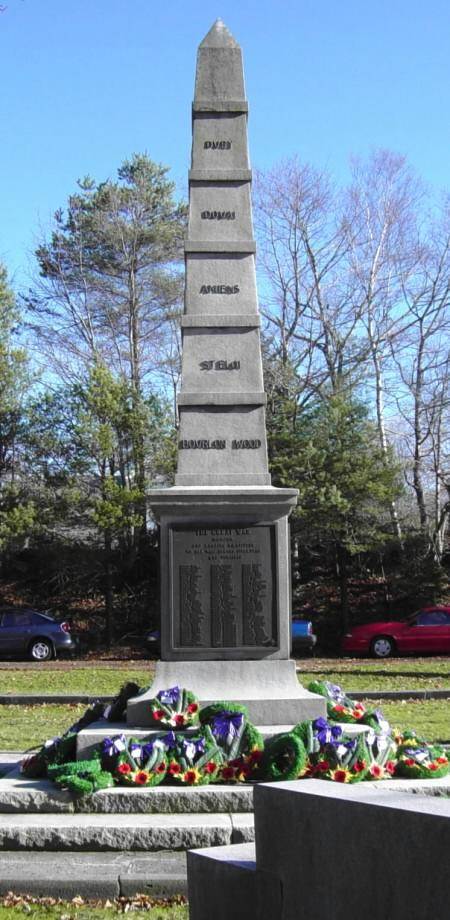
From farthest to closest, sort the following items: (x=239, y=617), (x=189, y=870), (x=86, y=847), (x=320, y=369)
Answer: (x=320, y=369) < (x=239, y=617) < (x=86, y=847) < (x=189, y=870)

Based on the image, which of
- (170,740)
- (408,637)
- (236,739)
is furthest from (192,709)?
(408,637)

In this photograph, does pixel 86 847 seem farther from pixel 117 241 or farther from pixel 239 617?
pixel 117 241

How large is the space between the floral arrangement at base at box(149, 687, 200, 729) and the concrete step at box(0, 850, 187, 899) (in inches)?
63.6

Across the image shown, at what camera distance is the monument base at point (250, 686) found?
902 cm

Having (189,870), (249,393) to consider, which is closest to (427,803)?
(189,870)

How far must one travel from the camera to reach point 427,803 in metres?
3.54

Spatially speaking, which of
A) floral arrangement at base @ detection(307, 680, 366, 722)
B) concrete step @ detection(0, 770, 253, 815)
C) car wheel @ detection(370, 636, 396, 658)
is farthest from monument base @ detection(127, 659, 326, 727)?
car wheel @ detection(370, 636, 396, 658)

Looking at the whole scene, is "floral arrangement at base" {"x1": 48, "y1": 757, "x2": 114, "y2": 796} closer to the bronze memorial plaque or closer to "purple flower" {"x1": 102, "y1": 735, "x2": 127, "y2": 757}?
"purple flower" {"x1": 102, "y1": 735, "x2": 127, "y2": 757}

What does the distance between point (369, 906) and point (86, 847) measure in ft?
13.2

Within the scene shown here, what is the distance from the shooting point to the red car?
27891 mm

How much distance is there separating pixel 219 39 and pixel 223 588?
530 cm

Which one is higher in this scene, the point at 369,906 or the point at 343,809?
the point at 343,809

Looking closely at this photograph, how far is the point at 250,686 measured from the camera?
927cm

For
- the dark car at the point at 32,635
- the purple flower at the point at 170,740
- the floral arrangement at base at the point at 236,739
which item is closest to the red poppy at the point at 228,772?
the floral arrangement at base at the point at 236,739
